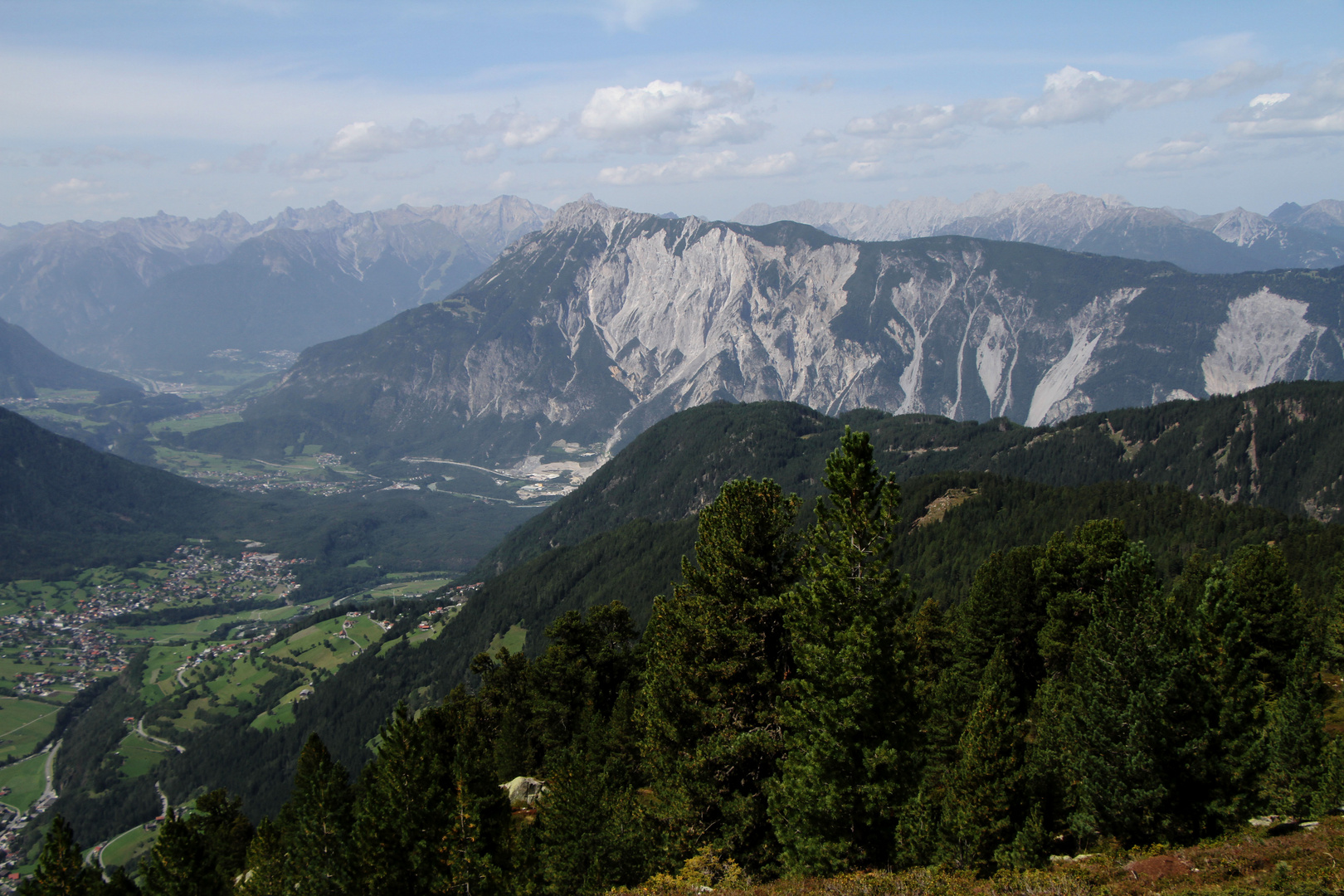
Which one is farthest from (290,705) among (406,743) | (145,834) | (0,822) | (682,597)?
(682,597)

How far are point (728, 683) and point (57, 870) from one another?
44.3m

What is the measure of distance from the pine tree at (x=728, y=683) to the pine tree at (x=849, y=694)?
172 cm

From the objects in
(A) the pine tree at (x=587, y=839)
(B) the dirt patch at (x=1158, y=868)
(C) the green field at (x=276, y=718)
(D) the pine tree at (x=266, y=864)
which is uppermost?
(B) the dirt patch at (x=1158, y=868)

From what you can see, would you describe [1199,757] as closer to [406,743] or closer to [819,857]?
[819,857]

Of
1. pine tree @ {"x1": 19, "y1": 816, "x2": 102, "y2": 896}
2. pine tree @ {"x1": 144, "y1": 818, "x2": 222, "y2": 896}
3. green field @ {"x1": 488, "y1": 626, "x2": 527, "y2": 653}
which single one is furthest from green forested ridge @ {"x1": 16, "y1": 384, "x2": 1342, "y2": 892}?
pine tree @ {"x1": 19, "y1": 816, "x2": 102, "y2": 896}

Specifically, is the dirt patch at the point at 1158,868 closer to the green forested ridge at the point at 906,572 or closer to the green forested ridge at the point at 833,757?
Result: the green forested ridge at the point at 833,757

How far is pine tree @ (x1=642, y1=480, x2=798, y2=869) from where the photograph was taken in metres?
32.9

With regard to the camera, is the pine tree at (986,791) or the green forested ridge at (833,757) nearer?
the green forested ridge at (833,757)

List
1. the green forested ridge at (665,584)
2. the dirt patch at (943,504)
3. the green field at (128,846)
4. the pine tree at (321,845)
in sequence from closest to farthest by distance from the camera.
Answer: the pine tree at (321,845) → the green forested ridge at (665,584) → the green field at (128,846) → the dirt patch at (943,504)

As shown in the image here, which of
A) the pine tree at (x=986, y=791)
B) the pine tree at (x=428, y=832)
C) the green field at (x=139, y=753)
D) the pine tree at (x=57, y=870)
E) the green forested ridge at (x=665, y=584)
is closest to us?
the pine tree at (x=986, y=791)

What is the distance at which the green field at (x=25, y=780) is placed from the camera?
160 meters

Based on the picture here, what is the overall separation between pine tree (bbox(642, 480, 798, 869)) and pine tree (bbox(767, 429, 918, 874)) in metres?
1.72

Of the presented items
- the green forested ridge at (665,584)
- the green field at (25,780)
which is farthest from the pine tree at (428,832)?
the green field at (25,780)

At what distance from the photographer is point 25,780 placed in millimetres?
169000
